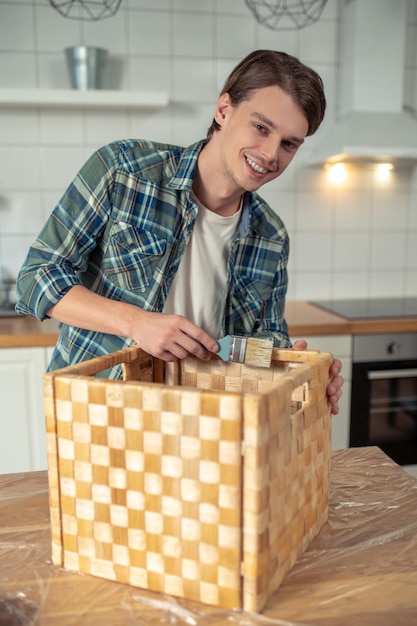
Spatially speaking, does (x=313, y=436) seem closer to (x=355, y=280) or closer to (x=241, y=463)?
(x=241, y=463)

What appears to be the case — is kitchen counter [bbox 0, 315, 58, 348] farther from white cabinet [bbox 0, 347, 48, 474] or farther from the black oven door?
the black oven door

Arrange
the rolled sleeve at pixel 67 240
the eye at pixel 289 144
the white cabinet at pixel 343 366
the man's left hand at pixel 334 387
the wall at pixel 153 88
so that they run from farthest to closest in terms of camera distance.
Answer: the wall at pixel 153 88 → the white cabinet at pixel 343 366 → the eye at pixel 289 144 → the rolled sleeve at pixel 67 240 → the man's left hand at pixel 334 387

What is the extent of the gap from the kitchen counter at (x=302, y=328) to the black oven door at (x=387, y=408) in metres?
0.13

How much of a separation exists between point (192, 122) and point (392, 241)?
1031 millimetres

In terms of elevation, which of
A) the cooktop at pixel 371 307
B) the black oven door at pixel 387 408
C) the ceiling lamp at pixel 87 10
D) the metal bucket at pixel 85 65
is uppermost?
the ceiling lamp at pixel 87 10

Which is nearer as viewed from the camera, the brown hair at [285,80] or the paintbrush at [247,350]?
the paintbrush at [247,350]

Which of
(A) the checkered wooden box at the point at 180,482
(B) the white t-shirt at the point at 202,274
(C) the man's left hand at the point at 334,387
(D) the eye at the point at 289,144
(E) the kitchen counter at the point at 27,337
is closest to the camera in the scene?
(A) the checkered wooden box at the point at 180,482

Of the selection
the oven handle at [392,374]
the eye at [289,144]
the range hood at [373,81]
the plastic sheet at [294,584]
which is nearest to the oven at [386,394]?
the oven handle at [392,374]

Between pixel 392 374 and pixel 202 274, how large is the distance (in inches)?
41.1

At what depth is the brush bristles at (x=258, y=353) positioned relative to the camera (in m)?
0.73

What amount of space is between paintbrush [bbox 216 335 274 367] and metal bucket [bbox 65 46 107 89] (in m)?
1.64

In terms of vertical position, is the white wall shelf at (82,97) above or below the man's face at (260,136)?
above

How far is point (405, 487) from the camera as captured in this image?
85 centimetres

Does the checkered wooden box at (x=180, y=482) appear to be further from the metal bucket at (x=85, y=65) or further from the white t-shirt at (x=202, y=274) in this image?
the metal bucket at (x=85, y=65)
